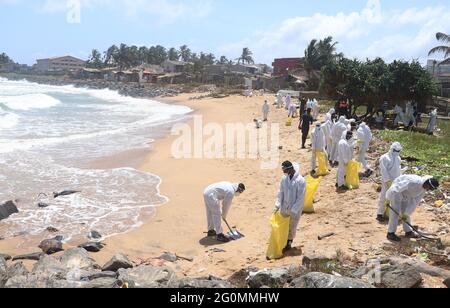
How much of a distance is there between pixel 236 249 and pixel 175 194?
4.37 m

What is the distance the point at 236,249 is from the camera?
764cm

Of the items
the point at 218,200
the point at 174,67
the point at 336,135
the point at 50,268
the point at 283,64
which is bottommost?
the point at 50,268

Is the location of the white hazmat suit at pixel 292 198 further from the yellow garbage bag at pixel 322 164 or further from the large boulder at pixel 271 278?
the yellow garbage bag at pixel 322 164

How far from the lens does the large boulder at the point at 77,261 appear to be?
6.55 metres

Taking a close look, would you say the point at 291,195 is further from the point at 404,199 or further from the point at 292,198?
the point at 404,199

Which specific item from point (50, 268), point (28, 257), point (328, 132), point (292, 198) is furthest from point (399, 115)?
point (50, 268)

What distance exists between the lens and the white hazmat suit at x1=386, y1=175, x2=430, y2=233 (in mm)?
7027

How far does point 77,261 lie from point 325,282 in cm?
382

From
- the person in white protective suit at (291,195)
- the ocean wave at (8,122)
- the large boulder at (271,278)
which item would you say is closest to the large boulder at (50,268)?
the large boulder at (271,278)

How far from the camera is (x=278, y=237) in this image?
22.7 ft

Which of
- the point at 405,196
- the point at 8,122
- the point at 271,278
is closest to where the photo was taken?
the point at 271,278

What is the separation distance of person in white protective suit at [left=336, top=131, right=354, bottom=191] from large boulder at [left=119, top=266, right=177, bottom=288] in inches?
224

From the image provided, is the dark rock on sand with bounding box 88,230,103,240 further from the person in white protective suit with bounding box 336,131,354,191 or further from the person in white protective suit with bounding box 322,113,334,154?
the person in white protective suit with bounding box 322,113,334,154
